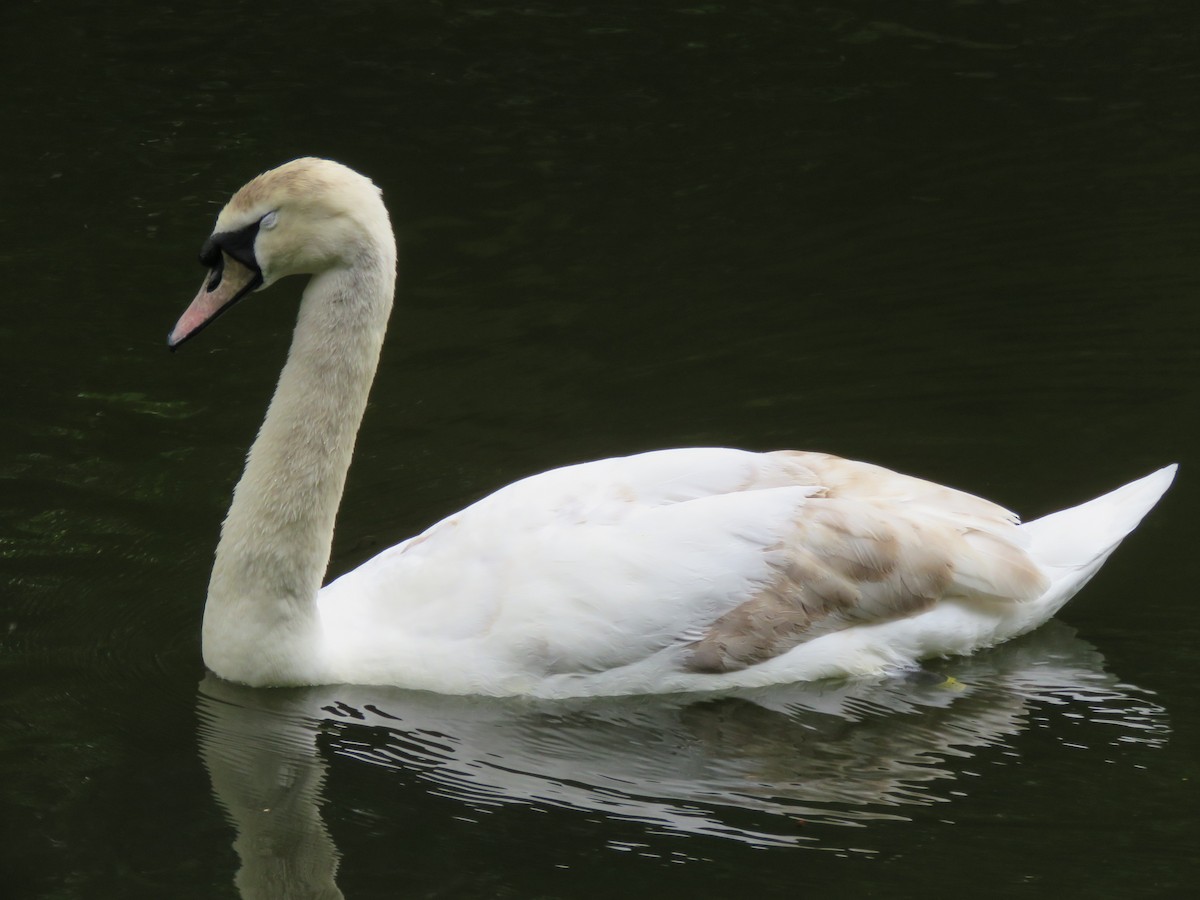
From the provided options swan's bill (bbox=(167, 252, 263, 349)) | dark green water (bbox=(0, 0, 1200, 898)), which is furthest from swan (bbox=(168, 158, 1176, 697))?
dark green water (bbox=(0, 0, 1200, 898))

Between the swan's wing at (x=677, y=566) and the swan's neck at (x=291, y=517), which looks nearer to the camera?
the swan's wing at (x=677, y=566)

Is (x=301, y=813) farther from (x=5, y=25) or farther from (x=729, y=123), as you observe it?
(x=5, y=25)

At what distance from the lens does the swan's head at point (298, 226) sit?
6078 mm

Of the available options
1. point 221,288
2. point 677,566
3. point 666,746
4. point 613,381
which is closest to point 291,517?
point 221,288

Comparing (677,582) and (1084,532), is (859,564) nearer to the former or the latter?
(677,582)

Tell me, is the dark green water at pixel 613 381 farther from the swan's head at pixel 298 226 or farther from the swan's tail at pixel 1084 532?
the swan's head at pixel 298 226

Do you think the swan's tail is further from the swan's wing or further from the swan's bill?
the swan's bill

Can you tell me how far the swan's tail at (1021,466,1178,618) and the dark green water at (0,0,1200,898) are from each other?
0.71 ft

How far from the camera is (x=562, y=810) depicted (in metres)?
5.71

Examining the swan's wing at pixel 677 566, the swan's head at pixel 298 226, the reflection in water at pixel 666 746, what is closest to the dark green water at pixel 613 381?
the reflection in water at pixel 666 746

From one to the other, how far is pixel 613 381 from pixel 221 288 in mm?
2868

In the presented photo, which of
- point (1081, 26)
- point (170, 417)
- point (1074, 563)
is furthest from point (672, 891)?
point (1081, 26)

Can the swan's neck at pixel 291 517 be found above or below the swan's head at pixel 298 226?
below

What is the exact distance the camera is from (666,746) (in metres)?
6.13
